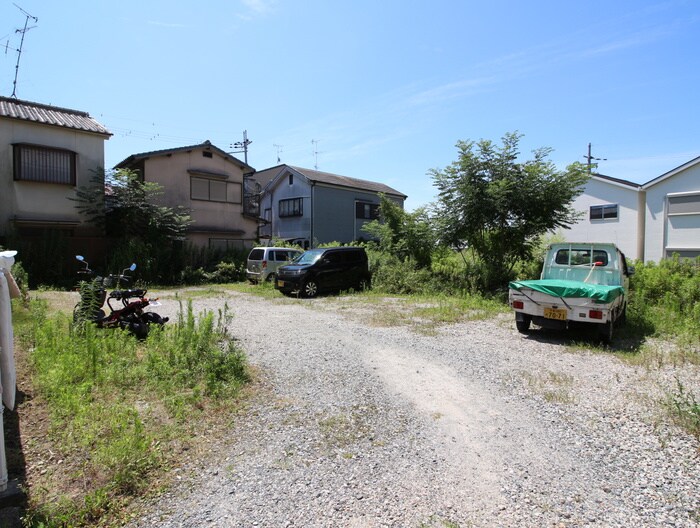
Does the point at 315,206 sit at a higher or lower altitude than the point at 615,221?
higher

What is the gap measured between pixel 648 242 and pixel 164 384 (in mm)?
24960

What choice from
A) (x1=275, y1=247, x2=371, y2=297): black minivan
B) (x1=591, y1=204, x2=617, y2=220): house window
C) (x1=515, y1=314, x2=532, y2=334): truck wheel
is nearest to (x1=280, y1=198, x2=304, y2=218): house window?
(x1=275, y1=247, x2=371, y2=297): black minivan

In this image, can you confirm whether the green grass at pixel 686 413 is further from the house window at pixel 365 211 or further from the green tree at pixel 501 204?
the house window at pixel 365 211

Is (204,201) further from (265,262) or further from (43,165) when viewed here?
(43,165)

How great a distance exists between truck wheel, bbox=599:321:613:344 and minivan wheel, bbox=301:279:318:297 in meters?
8.47

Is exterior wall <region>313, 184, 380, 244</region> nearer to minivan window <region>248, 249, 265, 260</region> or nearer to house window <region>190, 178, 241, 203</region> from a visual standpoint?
house window <region>190, 178, 241, 203</region>

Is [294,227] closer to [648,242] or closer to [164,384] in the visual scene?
[648,242]

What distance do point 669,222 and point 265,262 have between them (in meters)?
20.5

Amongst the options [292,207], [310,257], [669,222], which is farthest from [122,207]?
[669,222]

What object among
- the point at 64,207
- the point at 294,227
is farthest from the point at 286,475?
the point at 294,227

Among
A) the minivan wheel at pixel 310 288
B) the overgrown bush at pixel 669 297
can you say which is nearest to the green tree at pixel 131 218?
the minivan wheel at pixel 310 288

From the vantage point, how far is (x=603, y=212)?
2416 cm

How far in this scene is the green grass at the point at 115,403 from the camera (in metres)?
2.62

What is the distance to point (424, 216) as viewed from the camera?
15109 mm
